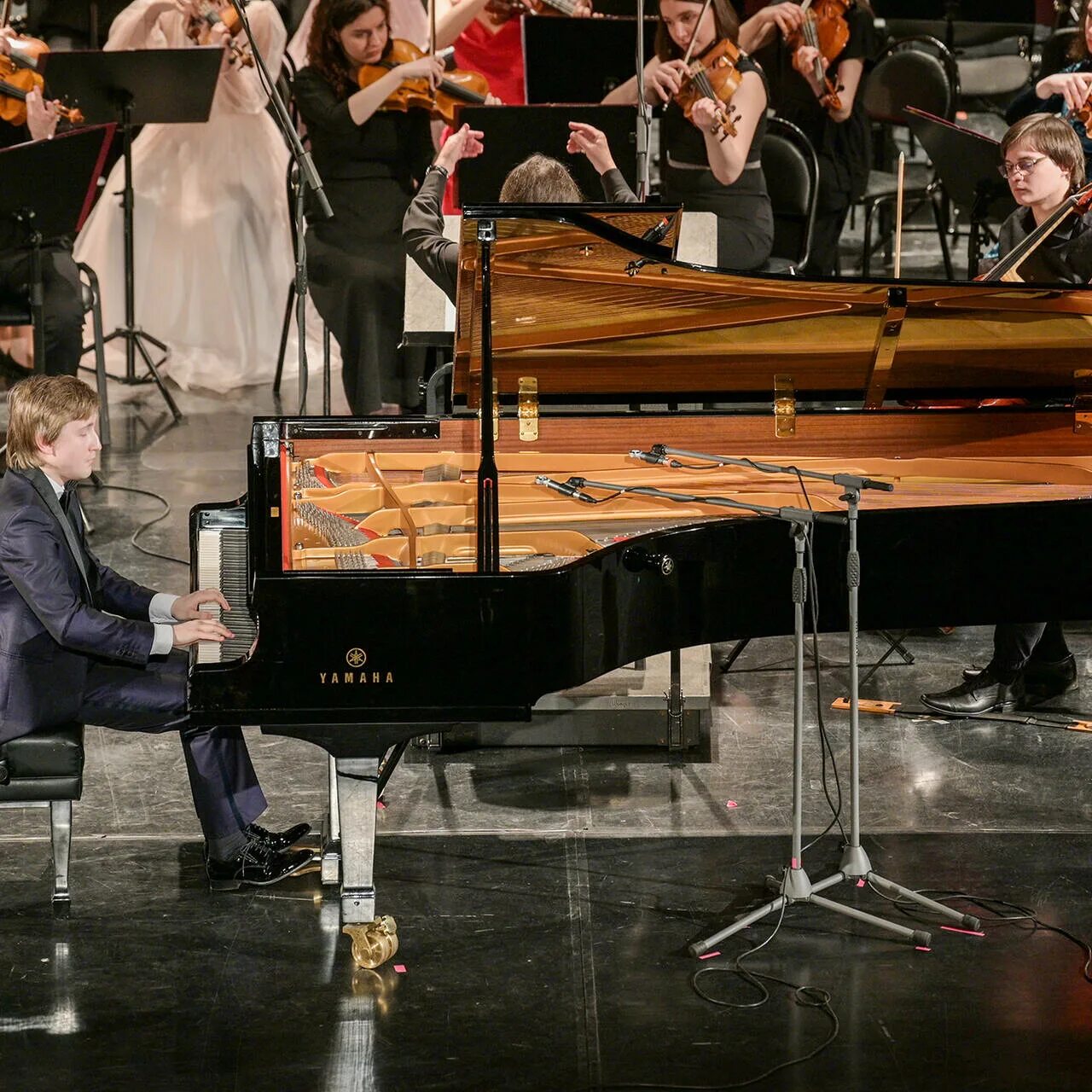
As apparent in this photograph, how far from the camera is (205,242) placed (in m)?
8.30

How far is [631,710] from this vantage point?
4.41 meters

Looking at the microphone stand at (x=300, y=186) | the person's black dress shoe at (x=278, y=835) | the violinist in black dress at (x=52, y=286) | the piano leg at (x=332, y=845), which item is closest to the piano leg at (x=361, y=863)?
the piano leg at (x=332, y=845)

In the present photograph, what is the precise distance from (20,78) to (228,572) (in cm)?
374

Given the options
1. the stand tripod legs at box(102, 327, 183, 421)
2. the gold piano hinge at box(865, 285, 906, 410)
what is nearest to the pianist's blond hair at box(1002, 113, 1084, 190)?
the gold piano hinge at box(865, 285, 906, 410)

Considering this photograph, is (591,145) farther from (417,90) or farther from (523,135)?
(417,90)

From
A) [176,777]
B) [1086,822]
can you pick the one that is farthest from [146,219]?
[1086,822]

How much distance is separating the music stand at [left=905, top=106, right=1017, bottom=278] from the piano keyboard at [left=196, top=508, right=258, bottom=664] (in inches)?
141

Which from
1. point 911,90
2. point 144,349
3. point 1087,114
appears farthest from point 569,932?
point 911,90

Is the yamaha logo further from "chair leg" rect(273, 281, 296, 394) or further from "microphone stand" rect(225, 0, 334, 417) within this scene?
"chair leg" rect(273, 281, 296, 394)

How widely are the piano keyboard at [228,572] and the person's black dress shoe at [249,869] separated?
0.53 meters

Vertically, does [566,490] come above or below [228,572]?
above

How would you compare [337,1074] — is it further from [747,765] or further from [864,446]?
[864,446]

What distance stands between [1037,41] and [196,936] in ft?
28.2

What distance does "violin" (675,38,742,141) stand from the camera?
6422 mm
